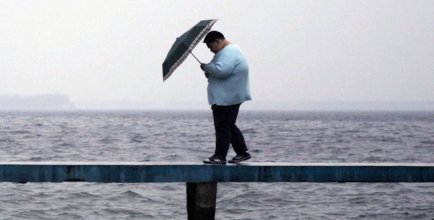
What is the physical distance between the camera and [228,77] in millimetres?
8500

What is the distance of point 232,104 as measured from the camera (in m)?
8.62

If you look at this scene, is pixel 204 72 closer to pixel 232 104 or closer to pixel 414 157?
pixel 232 104

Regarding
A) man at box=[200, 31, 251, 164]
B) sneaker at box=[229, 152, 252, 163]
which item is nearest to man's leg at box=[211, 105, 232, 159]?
man at box=[200, 31, 251, 164]

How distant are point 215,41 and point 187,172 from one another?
1.59 m

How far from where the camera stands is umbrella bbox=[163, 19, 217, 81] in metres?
8.31

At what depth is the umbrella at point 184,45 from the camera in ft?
27.3

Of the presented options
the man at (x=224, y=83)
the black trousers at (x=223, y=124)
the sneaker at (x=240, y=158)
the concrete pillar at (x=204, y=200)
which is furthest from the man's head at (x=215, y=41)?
the concrete pillar at (x=204, y=200)

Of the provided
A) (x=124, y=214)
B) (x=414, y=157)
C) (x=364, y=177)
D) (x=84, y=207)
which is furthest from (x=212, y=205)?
(x=414, y=157)

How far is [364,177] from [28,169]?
405 centimetres

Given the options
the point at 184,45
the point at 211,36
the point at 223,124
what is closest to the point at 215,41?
the point at 211,36

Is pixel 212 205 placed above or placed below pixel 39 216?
above

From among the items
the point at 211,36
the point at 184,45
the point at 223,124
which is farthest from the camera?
the point at 223,124

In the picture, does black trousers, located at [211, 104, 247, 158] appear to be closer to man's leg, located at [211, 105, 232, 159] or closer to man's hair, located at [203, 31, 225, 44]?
man's leg, located at [211, 105, 232, 159]

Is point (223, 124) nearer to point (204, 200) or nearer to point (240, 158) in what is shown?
point (240, 158)
